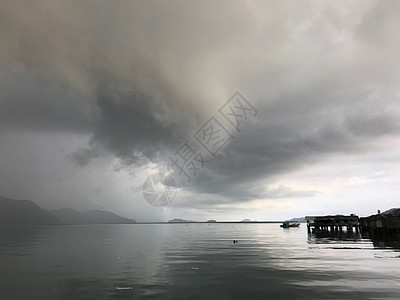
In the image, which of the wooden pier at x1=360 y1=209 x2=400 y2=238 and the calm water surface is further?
the wooden pier at x1=360 y1=209 x2=400 y2=238

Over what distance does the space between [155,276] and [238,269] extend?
956 centimetres

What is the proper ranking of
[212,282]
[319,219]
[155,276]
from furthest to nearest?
[319,219] < [155,276] < [212,282]

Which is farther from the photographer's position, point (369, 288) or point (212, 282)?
point (212, 282)

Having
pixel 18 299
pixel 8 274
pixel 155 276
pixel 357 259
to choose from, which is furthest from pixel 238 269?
pixel 8 274

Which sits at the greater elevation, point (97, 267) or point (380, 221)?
point (380, 221)

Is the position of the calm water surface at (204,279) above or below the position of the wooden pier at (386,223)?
below

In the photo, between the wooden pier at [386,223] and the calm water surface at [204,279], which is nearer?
the calm water surface at [204,279]

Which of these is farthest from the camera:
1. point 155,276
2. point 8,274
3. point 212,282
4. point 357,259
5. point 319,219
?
point 319,219

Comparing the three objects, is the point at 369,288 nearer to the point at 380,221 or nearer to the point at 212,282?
the point at 212,282

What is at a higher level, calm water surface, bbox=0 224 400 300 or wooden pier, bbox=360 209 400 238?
wooden pier, bbox=360 209 400 238

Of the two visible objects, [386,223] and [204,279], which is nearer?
[204,279]

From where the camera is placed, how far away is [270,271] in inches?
1176

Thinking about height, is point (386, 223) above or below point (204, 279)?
above

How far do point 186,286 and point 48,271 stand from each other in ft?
58.2
